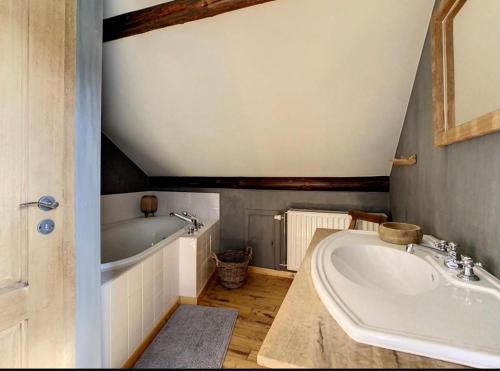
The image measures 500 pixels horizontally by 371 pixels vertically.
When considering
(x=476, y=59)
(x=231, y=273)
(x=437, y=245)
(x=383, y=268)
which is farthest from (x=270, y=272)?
(x=476, y=59)

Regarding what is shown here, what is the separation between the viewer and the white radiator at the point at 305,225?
2.34m

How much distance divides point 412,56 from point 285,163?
1.29 meters

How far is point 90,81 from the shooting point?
111 cm

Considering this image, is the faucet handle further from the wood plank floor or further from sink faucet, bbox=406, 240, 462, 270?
the wood plank floor

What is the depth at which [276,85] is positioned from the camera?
1719 mm

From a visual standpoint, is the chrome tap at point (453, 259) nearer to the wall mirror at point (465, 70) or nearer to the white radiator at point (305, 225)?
the wall mirror at point (465, 70)

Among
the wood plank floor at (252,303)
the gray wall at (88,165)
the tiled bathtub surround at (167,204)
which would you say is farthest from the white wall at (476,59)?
the tiled bathtub surround at (167,204)

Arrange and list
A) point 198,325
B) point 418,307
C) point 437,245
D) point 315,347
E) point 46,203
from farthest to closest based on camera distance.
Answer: point 198,325
point 437,245
point 46,203
point 418,307
point 315,347

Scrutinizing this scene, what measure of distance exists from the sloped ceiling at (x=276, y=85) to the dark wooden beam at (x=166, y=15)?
2.5 inches

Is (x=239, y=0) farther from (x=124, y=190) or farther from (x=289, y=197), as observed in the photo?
(x=124, y=190)

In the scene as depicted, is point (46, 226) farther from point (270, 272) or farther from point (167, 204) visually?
point (270, 272)

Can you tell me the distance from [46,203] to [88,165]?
234mm

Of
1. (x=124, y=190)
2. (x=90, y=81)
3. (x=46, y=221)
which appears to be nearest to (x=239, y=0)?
(x=90, y=81)

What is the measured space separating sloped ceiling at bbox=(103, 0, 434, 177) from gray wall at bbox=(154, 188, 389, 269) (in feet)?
0.96
